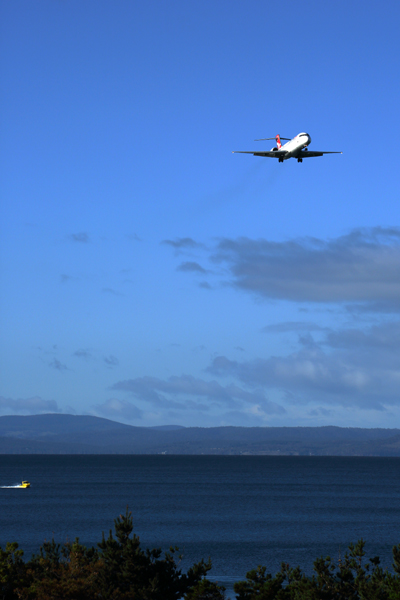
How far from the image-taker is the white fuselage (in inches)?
3091

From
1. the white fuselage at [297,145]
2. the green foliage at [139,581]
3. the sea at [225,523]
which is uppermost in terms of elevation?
the white fuselage at [297,145]

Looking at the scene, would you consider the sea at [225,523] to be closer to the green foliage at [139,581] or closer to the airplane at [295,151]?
Answer: the green foliage at [139,581]

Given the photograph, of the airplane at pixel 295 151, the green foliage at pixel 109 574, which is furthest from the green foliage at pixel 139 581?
the airplane at pixel 295 151

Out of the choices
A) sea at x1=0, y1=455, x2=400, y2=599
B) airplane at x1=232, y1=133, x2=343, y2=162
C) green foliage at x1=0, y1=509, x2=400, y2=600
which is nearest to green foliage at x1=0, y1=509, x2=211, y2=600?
green foliage at x1=0, y1=509, x2=400, y2=600

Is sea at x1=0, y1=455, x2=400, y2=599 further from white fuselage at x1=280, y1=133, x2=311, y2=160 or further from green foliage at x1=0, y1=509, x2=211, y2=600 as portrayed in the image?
white fuselage at x1=280, y1=133, x2=311, y2=160

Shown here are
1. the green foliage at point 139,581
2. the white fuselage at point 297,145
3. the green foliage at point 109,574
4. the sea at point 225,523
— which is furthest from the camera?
the sea at point 225,523

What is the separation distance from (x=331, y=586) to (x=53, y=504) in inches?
5277

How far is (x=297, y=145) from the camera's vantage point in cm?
7919

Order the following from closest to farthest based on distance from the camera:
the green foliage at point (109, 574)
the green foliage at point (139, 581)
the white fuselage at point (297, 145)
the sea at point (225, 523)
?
the green foliage at point (139, 581)
the green foliage at point (109, 574)
the white fuselage at point (297, 145)
the sea at point (225, 523)

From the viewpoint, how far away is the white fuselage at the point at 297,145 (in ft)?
258

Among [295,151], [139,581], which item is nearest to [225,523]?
[295,151]

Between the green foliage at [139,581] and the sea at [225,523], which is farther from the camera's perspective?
the sea at [225,523]

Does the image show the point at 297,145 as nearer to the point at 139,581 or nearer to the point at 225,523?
the point at 139,581

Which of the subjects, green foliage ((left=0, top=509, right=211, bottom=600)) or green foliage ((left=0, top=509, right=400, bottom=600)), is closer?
green foliage ((left=0, top=509, right=400, bottom=600))
